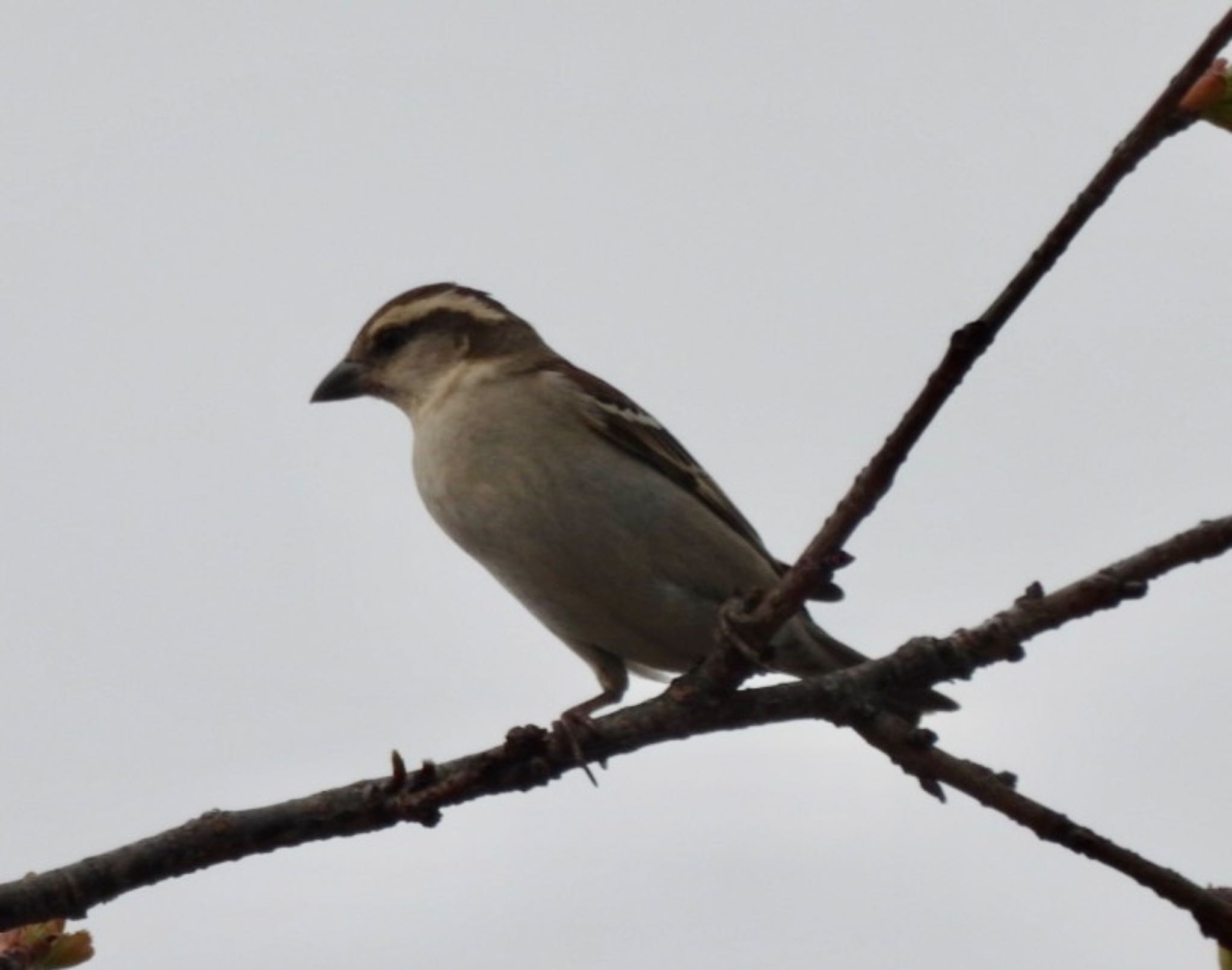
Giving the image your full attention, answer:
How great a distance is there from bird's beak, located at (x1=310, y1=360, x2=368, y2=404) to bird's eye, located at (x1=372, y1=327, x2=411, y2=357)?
13 centimetres

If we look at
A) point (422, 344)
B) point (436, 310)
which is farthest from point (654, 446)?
point (436, 310)

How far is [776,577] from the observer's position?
762 centimetres

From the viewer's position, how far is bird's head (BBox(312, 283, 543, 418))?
9.01 meters

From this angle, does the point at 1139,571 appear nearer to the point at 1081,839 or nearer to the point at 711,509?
the point at 1081,839

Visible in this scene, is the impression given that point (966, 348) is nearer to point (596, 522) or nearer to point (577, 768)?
point (577, 768)

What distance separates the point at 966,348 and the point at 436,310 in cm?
626

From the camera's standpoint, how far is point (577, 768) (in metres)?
4.54

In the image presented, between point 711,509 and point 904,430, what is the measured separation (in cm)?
428

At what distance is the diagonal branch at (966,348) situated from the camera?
113 inches

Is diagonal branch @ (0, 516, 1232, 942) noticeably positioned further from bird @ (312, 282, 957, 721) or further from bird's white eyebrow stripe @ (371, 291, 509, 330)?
bird's white eyebrow stripe @ (371, 291, 509, 330)

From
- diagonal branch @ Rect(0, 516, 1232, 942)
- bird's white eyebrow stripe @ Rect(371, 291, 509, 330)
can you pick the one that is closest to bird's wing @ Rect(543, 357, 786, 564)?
bird's white eyebrow stripe @ Rect(371, 291, 509, 330)

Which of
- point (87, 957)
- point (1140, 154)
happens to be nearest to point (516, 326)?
point (87, 957)

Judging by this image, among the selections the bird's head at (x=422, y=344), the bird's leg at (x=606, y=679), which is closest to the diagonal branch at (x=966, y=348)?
the bird's leg at (x=606, y=679)

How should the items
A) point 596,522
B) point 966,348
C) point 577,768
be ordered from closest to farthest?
1. point 966,348
2. point 577,768
3. point 596,522
